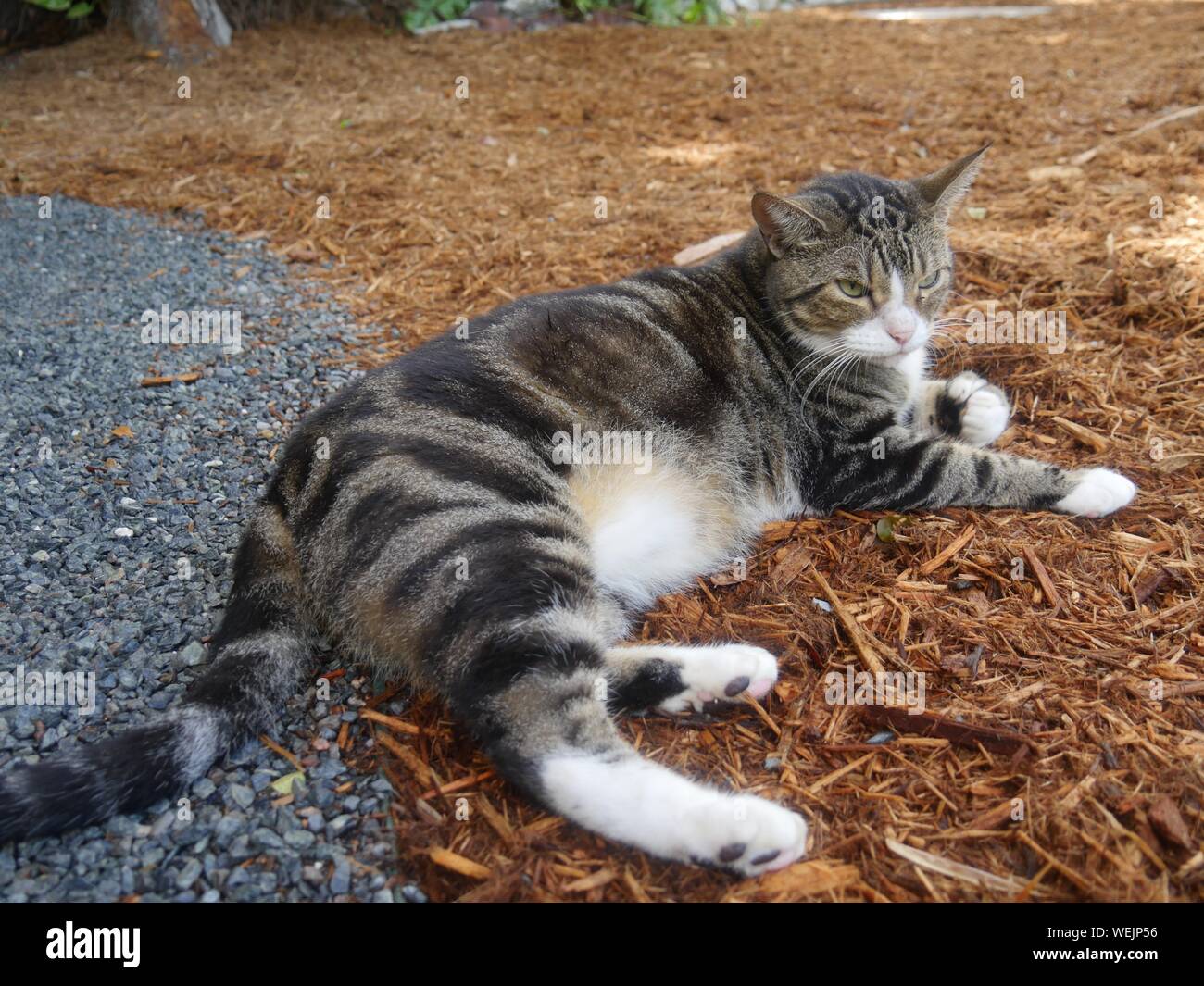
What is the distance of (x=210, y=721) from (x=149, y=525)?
118 cm

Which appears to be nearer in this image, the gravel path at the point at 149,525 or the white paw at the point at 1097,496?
the gravel path at the point at 149,525

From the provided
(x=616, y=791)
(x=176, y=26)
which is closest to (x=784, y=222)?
(x=616, y=791)

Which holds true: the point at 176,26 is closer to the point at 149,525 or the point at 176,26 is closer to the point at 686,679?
the point at 149,525

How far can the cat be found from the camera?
2213 mm

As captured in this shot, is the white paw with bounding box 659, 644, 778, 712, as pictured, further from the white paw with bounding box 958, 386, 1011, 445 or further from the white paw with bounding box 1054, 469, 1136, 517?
the white paw with bounding box 958, 386, 1011, 445

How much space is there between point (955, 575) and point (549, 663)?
1496 millimetres

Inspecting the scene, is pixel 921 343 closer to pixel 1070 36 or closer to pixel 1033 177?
pixel 1033 177

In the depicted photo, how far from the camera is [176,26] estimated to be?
8.33 meters

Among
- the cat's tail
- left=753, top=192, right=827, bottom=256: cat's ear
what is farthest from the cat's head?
the cat's tail

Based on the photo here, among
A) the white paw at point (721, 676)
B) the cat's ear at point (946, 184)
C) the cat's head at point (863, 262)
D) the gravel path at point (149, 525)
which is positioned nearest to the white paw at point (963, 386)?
the cat's head at point (863, 262)

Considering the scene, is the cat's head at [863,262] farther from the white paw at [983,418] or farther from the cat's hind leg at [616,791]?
the cat's hind leg at [616,791]

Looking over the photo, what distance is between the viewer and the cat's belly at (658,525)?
2.97 meters

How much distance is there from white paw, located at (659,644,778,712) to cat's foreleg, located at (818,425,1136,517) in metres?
1.02

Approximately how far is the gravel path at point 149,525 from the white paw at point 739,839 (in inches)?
26.9
